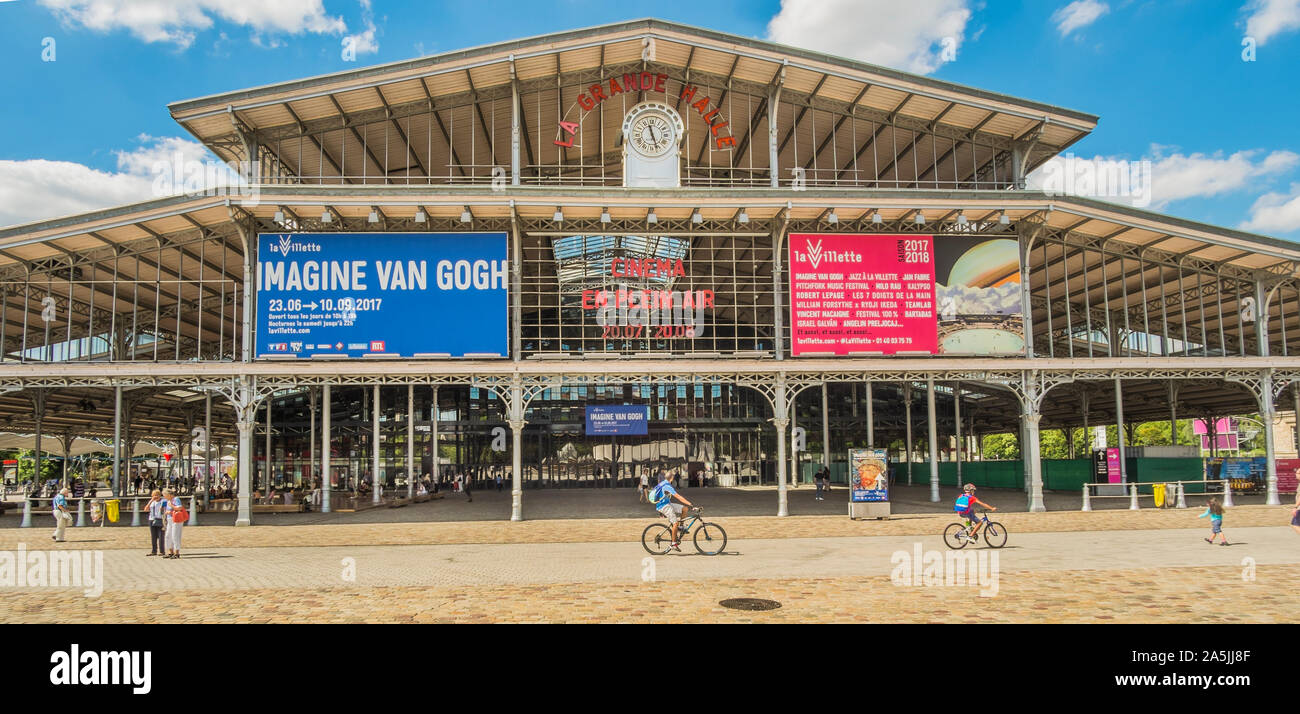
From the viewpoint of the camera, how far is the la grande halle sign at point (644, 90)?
28.0 metres

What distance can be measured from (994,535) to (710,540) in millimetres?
6690

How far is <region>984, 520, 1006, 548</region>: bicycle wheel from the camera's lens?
59.1ft

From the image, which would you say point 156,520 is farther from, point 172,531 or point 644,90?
point 644,90

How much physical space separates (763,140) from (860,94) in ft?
16.8

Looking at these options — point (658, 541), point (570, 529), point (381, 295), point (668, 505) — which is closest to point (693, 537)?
point (658, 541)

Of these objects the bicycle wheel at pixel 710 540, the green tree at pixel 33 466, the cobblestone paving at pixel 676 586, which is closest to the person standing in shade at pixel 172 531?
the cobblestone paving at pixel 676 586

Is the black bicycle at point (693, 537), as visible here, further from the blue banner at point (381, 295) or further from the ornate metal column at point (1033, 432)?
the ornate metal column at point (1033, 432)

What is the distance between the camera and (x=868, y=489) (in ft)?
83.4

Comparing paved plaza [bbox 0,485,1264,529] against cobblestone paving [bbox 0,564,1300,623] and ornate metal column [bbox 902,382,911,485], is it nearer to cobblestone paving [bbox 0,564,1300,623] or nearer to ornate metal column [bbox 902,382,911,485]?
ornate metal column [bbox 902,382,911,485]

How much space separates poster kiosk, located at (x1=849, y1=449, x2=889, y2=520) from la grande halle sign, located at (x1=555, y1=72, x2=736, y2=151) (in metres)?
12.0
